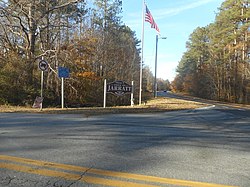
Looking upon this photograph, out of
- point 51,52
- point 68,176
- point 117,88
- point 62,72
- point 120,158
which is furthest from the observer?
point 51,52

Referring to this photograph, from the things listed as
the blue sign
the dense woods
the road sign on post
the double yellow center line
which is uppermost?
the dense woods

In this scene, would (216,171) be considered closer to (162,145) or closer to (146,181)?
(146,181)

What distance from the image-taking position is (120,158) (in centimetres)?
562

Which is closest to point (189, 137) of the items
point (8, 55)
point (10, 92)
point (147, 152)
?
point (147, 152)

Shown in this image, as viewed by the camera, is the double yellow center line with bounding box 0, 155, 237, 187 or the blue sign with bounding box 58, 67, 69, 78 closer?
the double yellow center line with bounding box 0, 155, 237, 187

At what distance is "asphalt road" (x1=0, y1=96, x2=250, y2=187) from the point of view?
4344mm

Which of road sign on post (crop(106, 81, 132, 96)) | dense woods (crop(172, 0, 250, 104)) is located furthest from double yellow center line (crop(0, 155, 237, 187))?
dense woods (crop(172, 0, 250, 104))

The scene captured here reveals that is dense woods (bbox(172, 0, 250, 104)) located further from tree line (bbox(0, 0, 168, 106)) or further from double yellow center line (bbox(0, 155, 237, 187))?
double yellow center line (bbox(0, 155, 237, 187))

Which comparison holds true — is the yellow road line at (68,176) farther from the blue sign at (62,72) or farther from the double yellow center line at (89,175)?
the blue sign at (62,72)

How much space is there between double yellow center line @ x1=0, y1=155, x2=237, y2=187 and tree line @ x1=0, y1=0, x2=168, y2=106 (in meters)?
17.6

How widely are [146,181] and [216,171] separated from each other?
142 centimetres

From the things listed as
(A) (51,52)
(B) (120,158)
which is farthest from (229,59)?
(B) (120,158)

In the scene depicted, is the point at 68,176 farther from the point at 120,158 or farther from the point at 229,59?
the point at 229,59

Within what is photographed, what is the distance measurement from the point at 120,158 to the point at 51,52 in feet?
72.2
